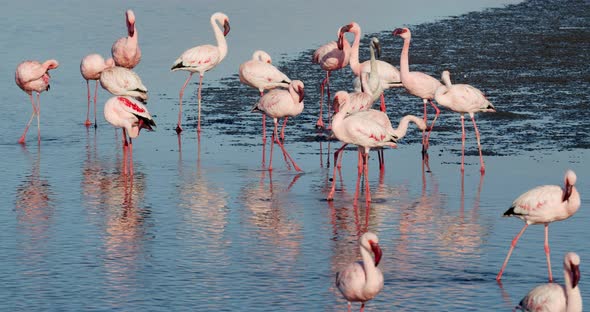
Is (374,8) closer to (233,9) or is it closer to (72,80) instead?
(233,9)

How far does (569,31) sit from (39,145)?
14312 millimetres

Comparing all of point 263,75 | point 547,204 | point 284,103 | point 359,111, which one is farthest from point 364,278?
point 263,75

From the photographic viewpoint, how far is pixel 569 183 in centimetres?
979

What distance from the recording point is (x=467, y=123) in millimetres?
17297

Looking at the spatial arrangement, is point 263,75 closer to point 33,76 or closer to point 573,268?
point 33,76

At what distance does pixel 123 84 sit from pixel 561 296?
9721 millimetres

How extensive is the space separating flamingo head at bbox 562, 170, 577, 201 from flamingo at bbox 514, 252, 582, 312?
1.56 meters

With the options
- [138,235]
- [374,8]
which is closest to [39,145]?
[138,235]

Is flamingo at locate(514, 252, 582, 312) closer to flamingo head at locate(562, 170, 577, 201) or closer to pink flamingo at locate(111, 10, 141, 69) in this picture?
flamingo head at locate(562, 170, 577, 201)

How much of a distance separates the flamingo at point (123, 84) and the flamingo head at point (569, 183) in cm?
812

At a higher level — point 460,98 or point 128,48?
point 128,48

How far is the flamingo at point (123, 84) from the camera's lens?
55.1 ft

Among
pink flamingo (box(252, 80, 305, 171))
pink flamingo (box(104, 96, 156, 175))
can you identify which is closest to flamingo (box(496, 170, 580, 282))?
pink flamingo (box(252, 80, 305, 171))

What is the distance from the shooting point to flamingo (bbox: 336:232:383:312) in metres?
8.60
